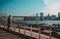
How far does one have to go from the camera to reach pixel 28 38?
12555 millimetres

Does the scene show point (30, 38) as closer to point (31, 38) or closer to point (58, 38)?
point (31, 38)

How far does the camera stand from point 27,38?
1270cm

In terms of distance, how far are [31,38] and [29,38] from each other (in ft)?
0.71

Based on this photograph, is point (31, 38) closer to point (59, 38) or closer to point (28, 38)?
point (28, 38)

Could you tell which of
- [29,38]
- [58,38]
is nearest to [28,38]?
[29,38]

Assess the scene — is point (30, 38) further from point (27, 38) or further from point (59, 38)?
point (59, 38)

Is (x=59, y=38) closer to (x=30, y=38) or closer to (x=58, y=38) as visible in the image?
(x=58, y=38)

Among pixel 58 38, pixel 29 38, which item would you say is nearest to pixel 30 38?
pixel 29 38

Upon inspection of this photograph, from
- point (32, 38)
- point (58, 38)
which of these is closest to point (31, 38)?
point (32, 38)

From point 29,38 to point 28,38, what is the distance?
5.3 inches

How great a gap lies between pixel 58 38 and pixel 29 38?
217 centimetres

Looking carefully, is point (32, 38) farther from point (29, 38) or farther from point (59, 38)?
point (59, 38)

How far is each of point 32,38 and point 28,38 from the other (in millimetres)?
461

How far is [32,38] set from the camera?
12203 mm
